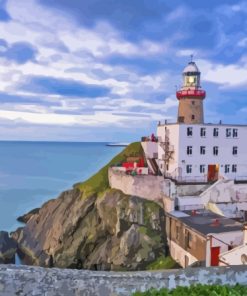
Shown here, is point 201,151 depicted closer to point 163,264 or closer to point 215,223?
point 215,223

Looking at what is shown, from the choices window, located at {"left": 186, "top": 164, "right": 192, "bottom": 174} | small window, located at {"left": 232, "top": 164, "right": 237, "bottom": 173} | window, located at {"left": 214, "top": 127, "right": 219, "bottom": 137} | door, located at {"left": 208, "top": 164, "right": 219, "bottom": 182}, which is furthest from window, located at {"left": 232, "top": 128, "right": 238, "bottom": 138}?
window, located at {"left": 186, "top": 164, "right": 192, "bottom": 174}

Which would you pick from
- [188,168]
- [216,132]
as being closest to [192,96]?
[216,132]

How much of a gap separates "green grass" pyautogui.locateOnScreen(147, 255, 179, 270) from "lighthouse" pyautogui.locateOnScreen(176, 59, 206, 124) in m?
17.0

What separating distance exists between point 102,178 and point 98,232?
782 cm

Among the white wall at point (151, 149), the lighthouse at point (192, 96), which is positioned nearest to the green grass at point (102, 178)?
the white wall at point (151, 149)

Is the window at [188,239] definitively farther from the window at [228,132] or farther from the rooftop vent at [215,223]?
the window at [228,132]

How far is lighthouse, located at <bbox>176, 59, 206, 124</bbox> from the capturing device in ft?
138

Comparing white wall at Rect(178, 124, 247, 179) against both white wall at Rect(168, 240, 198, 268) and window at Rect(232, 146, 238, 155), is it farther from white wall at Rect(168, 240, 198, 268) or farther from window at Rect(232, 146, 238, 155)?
white wall at Rect(168, 240, 198, 268)

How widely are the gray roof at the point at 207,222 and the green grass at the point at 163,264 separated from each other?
3.86 metres

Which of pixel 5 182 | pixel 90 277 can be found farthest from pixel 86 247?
pixel 5 182

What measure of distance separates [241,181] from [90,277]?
110 feet

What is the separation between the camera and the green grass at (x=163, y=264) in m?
Answer: 30.2

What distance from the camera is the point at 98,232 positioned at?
35.8 metres

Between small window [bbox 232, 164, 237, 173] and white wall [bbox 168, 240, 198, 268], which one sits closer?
white wall [bbox 168, 240, 198, 268]
